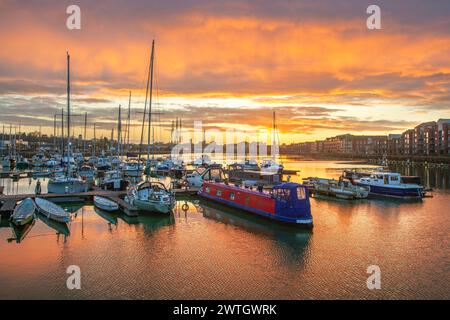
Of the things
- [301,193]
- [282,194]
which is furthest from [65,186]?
[301,193]

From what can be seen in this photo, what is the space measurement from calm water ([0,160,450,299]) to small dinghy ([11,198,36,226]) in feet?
3.22

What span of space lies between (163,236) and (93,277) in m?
9.01

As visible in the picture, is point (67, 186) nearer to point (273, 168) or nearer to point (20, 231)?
point (20, 231)

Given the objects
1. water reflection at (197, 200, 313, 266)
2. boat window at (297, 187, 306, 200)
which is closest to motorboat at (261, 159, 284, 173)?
water reflection at (197, 200, 313, 266)

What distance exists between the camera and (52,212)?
32.0m

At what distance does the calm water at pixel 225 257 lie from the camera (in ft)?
57.6

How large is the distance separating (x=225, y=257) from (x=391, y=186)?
117ft

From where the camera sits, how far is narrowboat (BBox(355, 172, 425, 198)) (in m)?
48.7

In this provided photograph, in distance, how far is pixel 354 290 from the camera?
57.6 feet

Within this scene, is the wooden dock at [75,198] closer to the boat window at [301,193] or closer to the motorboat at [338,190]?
the boat window at [301,193]

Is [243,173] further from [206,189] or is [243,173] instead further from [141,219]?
[141,219]

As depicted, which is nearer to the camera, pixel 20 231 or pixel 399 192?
pixel 20 231

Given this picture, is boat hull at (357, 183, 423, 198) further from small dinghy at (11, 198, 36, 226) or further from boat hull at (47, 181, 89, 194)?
small dinghy at (11, 198, 36, 226)

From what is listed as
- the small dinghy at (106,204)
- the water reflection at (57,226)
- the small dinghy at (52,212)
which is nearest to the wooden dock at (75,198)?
the small dinghy at (106,204)
